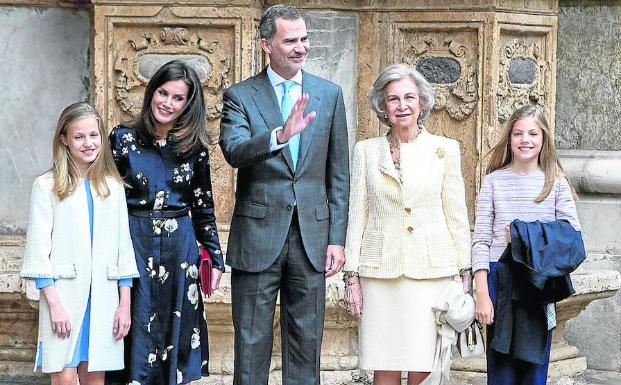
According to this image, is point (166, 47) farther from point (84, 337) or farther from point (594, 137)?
point (594, 137)

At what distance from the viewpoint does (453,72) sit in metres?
8.18

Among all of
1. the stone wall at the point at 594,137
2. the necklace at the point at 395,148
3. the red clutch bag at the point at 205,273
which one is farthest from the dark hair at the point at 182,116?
the stone wall at the point at 594,137

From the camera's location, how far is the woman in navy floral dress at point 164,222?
21.2ft

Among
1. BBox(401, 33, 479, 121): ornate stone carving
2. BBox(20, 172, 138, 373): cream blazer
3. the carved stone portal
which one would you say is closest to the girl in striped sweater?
BBox(401, 33, 479, 121): ornate stone carving

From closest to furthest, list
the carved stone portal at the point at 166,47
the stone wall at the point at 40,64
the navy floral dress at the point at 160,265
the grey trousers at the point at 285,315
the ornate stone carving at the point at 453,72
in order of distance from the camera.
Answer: the grey trousers at the point at 285,315, the navy floral dress at the point at 160,265, the carved stone portal at the point at 166,47, the ornate stone carving at the point at 453,72, the stone wall at the point at 40,64

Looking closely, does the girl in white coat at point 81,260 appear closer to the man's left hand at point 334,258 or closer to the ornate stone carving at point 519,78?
the man's left hand at point 334,258

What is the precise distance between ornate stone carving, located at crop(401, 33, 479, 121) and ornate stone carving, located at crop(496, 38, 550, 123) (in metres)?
0.15

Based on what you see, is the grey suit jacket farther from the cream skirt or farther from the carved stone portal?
the carved stone portal

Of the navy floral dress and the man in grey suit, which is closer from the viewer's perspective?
the man in grey suit

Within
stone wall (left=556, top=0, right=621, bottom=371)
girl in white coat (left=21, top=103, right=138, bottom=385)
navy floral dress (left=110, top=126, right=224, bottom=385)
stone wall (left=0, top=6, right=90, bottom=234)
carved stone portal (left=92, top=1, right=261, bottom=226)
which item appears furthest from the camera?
stone wall (left=556, top=0, right=621, bottom=371)

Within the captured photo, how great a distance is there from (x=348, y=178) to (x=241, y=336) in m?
0.80

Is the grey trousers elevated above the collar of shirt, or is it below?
below

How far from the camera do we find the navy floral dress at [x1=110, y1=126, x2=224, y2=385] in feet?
21.2

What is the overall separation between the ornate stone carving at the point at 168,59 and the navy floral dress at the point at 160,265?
4.93 ft
